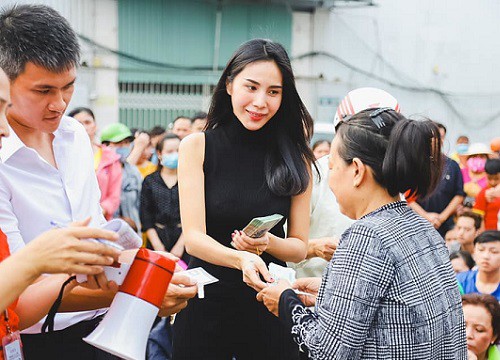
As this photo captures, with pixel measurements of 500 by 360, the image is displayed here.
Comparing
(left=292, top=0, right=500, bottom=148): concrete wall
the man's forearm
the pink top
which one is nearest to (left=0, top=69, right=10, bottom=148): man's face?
the man's forearm

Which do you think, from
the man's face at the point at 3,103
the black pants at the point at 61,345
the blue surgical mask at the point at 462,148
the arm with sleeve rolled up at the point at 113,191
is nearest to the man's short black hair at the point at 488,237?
the arm with sleeve rolled up at the point at 113,191

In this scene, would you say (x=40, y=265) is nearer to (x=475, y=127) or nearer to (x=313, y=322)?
(x=313, y=322)

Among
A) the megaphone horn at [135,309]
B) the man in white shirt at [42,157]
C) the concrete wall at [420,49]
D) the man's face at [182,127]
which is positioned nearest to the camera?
the megaphone horn at [135,309]

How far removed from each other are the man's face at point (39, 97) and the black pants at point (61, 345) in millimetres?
642

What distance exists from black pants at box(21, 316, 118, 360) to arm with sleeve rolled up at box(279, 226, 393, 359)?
76 cm

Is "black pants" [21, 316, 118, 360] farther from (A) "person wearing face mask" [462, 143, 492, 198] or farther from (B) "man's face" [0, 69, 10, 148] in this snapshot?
(A) "person wearing face mask" [462, 143, 492, 198]

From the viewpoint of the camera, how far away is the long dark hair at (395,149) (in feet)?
6.63

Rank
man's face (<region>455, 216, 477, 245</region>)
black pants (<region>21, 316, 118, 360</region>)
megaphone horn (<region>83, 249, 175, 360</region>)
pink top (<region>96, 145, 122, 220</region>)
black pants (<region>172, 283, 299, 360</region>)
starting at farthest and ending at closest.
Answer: man's face (<region>455, 216, 477, 245</region>)
pink top (<region>96, 145, 122, 220</region>)
black pants (<region>172, 283, 299, 360</region>)
black pants (<region>21, 316, 118, 360</region>)
megaphone horn (<region>83, 249, 175, 360</region>)

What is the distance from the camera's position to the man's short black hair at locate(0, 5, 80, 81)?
6.63ft

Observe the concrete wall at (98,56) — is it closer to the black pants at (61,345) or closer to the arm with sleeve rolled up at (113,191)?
the arm with sleeve rolled up at (113,191)

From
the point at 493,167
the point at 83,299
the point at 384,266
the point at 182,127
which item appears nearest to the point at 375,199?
the point at 384,266

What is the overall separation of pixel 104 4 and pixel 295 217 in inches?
487

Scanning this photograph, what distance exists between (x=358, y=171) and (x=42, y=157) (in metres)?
1.00

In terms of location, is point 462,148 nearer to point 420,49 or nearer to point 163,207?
point 420,49
